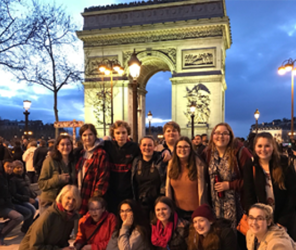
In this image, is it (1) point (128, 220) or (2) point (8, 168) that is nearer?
(1) point (128, 220)

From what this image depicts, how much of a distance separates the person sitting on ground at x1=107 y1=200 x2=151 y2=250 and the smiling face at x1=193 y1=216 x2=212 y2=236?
70 cm

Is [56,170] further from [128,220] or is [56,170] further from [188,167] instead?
[188,167]

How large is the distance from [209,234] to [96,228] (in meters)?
1.43

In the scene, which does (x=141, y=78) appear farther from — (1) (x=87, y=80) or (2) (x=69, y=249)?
(2) (x=69, y=249)

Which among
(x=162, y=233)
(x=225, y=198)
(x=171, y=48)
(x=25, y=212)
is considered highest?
(x=171, y=48)

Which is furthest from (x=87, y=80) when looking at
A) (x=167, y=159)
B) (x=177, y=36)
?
(x=167, y=159)

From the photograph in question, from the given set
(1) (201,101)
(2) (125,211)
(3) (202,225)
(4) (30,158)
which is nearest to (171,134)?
(2) (125,211)

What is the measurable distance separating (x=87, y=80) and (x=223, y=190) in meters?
21.7

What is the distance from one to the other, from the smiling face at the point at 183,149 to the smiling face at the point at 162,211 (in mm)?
653

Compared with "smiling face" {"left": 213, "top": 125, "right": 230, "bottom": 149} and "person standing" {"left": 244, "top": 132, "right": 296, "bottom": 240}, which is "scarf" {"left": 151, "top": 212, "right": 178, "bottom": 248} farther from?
"smiling face" {"left": 213, "top": 125, "right": 230, "bottom": 149}

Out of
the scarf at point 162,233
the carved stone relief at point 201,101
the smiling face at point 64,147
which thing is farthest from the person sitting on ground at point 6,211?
the carved stone relief at point 201,101

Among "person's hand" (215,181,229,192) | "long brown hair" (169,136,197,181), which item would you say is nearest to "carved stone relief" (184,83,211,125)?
"long brown hair" (169,136,197,181)

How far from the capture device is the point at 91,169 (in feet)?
13.0

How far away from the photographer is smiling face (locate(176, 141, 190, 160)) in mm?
3633
